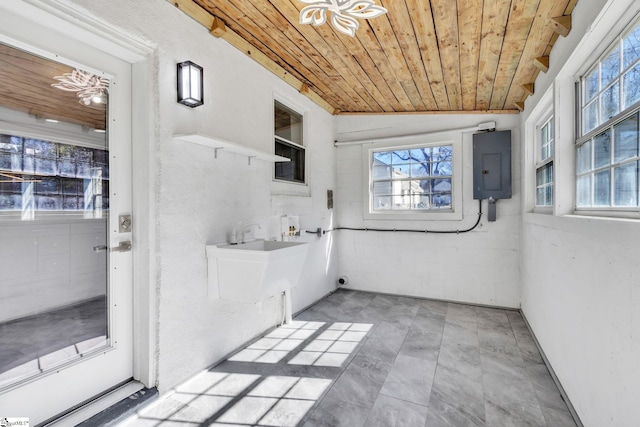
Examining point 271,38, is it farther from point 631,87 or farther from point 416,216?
point 416,216

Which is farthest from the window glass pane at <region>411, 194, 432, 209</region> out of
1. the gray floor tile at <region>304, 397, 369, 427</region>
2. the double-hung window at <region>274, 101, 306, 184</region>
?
the gray floor tile at <region>304, 397, 369, 427</region>

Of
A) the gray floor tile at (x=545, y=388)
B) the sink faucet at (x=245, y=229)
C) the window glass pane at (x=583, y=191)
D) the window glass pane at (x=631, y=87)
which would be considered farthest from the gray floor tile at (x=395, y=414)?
the window glass pane at (x=631, y=87)

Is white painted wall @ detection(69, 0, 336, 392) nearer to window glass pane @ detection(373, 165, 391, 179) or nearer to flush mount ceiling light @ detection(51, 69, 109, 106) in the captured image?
flush mount ceiling light @ detection(51, 69, 109, 106)

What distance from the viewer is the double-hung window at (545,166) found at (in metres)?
2.61

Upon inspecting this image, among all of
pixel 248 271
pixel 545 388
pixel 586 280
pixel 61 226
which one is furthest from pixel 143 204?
pixel 545 388

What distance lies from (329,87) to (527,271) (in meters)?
3.00

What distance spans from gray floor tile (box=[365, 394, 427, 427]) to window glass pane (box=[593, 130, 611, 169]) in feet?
5.88

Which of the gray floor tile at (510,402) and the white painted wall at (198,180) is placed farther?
the white painted wall at (198,180)

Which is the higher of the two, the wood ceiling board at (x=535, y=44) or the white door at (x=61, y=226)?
the wood ceiling board at (x=535, y=44)

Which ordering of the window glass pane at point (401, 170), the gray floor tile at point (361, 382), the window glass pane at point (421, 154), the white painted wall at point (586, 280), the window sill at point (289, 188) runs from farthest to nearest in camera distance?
the window glass pane at point (401, 170)
the window glass pane at point (421, 154)
the window sill at point (289, 188)
the gray floor tile at point (361, 382)
the white painted wall at point (586, 280)

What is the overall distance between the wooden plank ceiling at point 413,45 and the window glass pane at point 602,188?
3.34 feet

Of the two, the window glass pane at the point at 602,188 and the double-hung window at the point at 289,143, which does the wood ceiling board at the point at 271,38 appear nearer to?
the double-hung window at the point at 289,143

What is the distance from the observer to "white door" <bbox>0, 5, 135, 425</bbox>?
4.74 feet

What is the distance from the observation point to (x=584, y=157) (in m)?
1.93
